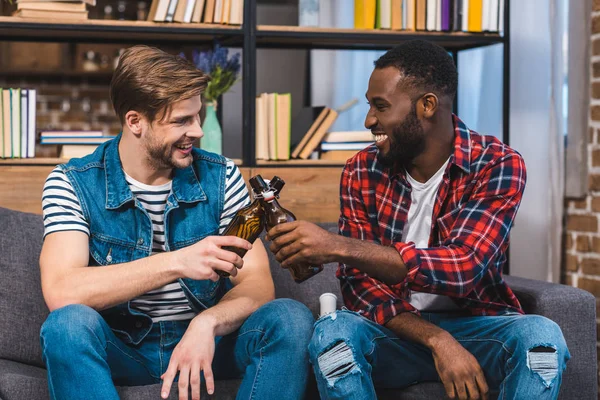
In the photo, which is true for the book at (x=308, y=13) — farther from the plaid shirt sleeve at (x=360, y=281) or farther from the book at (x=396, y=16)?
the plaid shirt sleeve at (x=360, y=281)

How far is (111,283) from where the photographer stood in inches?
72.6

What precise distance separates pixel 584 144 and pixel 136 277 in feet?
6.84

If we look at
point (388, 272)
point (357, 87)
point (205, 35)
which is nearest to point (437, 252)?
point (388, 272)

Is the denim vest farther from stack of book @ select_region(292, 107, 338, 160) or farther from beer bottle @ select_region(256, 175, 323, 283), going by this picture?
stack of book @ select_region(292, 107, 338, 160)

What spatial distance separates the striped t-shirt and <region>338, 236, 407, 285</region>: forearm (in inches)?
17.8

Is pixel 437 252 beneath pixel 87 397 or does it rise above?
above

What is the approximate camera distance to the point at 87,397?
169cm

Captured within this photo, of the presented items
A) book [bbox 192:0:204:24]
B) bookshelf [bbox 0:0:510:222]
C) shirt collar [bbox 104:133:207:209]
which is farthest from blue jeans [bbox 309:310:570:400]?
book [bbox 192:0:204:24]

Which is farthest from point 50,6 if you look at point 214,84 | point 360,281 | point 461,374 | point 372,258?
point 461,374

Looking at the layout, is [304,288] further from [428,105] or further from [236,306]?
[428,105]

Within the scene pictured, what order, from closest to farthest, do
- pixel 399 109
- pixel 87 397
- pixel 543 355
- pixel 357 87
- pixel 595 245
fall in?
pixel 87 397 → pixel 543 355 → pixel 399 109 → pixel 595 245 → pixel 357 87

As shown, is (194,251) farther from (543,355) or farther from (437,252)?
(543,355)

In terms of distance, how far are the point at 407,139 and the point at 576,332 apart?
2.28 feet

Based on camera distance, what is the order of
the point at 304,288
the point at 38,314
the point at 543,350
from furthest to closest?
1. the point at 304,288
2. the point at 38,314
3. the point at 543,350
